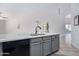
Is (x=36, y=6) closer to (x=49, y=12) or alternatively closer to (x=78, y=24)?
(x=49, y=12)

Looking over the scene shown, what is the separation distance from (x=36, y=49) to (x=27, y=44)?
17.2 inches

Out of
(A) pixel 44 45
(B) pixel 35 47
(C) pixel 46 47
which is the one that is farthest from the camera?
(C) pixel 46 47

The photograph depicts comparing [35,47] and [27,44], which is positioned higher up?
[27,44]

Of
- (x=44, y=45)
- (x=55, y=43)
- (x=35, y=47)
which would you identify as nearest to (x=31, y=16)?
(x=44, y=45)

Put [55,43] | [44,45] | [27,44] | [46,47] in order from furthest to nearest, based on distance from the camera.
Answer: [55,43]
[46,47]
[44,45]
[27,44]

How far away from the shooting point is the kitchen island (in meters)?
2.49

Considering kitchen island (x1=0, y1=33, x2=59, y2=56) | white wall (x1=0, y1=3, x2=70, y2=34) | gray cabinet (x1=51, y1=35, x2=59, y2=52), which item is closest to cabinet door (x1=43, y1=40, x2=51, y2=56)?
kitchen island (x1=0, y1=33, x2=59, y2=56)

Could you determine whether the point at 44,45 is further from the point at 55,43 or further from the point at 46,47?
the point at 55,43

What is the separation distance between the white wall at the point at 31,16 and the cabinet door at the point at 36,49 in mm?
529

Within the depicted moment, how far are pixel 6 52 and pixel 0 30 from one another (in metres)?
0.96

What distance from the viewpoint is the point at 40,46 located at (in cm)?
354

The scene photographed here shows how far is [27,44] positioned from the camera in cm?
298

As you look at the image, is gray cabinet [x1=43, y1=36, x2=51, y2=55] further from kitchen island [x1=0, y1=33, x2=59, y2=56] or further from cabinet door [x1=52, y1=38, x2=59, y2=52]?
cabinet door [x1=52, y1=38, x2=59, y2=52]

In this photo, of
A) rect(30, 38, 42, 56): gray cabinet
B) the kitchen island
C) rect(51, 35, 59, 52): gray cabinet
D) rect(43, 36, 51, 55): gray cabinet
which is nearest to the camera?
the kitchen island
